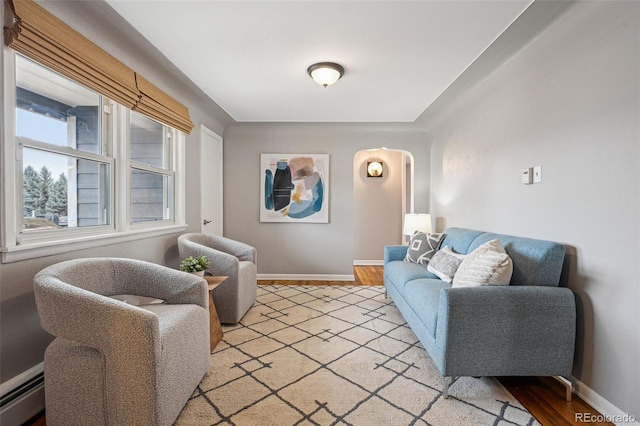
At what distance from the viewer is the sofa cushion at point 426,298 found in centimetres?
194

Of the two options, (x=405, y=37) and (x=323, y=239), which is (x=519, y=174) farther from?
(x=323, y=239)

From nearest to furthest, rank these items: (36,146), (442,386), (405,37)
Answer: (36,146) < (442,386) < (405,37)

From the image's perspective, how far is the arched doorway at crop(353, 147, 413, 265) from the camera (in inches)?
227

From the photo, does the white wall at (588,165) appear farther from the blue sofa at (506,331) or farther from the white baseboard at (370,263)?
the white baseboard at (370,263)

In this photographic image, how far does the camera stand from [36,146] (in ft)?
5.53

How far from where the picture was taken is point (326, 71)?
2508 millimetres

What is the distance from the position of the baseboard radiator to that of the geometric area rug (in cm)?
77

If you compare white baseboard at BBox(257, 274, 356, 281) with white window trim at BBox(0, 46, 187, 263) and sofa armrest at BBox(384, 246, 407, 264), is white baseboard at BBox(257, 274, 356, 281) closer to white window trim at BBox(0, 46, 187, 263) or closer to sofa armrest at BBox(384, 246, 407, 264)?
sofa armrest at BBox(384, 246, 407, 264)

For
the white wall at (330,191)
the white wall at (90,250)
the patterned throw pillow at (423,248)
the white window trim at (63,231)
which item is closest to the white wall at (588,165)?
the patterned throw pillow at (423,248)

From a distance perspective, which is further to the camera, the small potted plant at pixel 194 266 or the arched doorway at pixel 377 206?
the arched doorway at pixel 377 206

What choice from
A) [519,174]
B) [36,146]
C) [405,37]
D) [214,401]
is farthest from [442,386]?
[36,146]

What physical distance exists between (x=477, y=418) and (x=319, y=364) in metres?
0.99

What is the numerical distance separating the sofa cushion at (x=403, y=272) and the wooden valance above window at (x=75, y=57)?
2.67 meters

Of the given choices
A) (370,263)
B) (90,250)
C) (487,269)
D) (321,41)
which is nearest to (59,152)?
(90,250)
